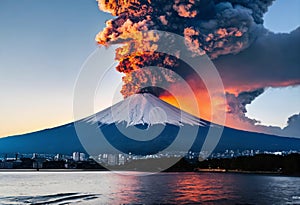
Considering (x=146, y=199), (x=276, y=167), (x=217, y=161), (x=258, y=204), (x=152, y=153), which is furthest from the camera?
(x=152, y=153)

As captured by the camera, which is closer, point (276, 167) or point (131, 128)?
point (276, 167)

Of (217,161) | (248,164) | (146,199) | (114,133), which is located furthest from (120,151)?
(146,199)

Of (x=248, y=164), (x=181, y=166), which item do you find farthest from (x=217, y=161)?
(x=248, y=164)

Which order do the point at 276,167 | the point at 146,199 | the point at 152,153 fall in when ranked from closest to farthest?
1. the point at 146,199
2. the point at 276,167
3. the point at 152,153

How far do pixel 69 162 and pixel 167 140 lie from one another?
17.5m

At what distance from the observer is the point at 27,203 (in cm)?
1722

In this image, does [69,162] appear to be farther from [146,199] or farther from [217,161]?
[146,199]

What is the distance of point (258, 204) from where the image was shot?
16844 mm

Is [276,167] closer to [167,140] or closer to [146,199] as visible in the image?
[167,140]

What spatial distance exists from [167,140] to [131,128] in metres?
6.72

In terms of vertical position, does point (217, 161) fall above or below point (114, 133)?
below

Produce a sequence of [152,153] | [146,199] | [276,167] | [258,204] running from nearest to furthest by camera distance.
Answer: [258,204]
[146,199]
[276,167]
[152,153]

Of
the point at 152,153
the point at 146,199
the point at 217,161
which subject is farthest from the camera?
the point at 152,153

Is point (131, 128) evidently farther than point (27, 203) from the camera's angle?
Yes
